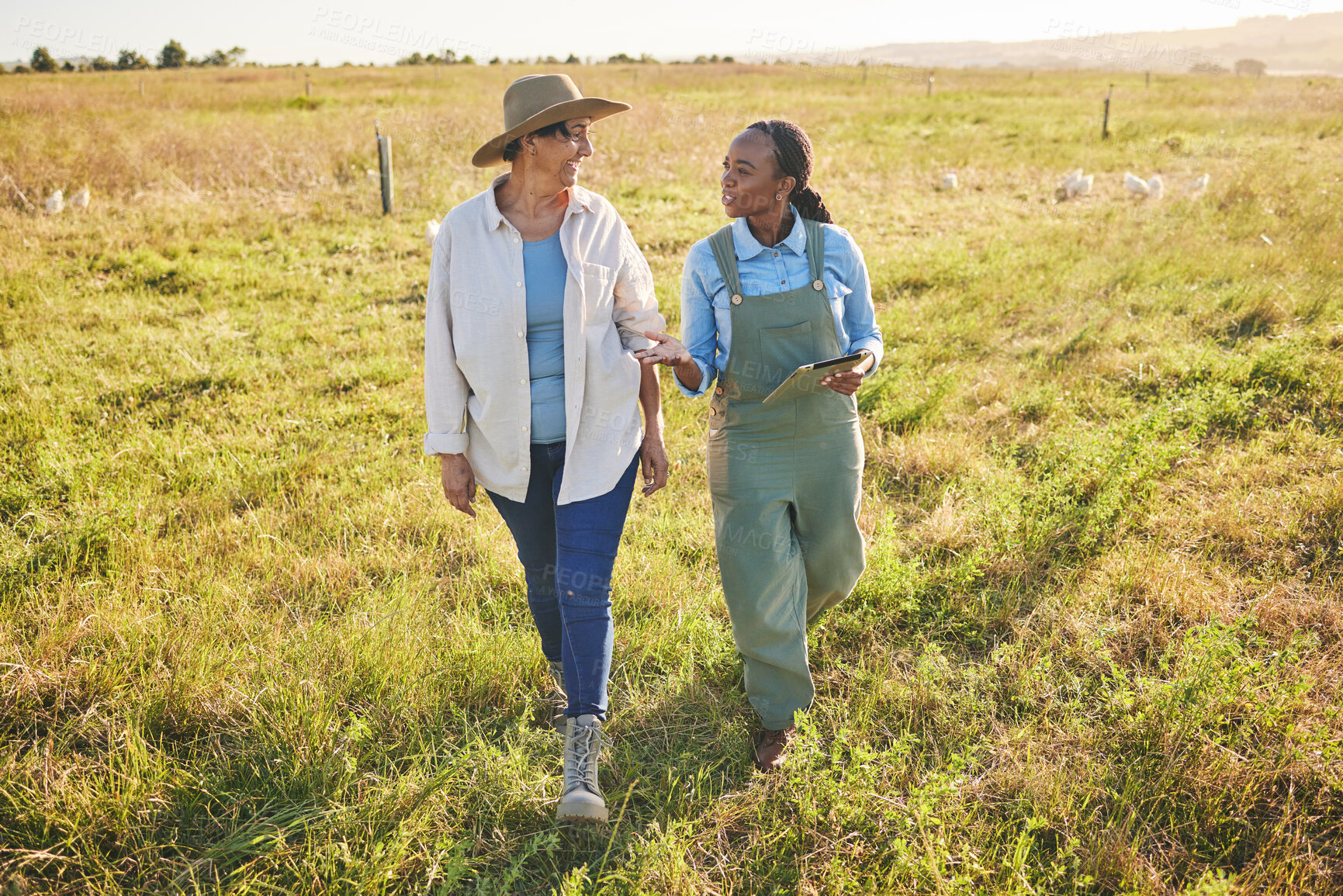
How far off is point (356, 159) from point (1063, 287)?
11.4m

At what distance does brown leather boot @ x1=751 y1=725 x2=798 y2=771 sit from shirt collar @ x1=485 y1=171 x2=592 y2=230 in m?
1.88

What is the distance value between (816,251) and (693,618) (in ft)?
5.31

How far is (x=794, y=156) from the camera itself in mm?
2596

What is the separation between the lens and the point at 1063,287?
765 centimetres

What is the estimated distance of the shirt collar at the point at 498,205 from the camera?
245cm

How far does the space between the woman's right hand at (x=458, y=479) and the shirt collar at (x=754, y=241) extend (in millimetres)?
1162

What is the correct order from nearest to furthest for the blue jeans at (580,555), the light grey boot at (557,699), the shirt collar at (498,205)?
the shirt collar at (498,205) < the blue jeans at (580,555) < the light grey boot at (557,699)

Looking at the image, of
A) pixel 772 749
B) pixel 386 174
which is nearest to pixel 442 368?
pixel 772 749

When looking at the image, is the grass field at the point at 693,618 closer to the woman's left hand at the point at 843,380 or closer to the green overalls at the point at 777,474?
the green overalls at the point at 777,474

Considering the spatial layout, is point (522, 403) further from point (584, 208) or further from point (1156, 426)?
point (1156, 426)

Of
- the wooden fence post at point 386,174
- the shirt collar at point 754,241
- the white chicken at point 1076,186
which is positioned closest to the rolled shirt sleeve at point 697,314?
the shirt collar at point 754,241

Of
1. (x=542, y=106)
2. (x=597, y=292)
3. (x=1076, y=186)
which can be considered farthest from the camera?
(x=1076, y=186)

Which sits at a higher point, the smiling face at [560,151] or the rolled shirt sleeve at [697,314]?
the smiling face at [560,151]

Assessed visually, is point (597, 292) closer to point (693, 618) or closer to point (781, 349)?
point (781, 349)
